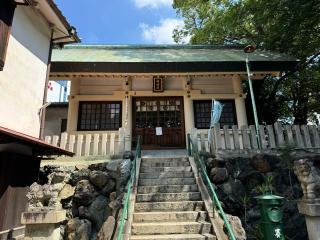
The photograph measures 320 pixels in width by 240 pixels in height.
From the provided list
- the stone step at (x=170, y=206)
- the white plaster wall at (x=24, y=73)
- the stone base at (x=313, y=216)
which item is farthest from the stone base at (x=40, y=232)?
the stone base at (x=313, y=216)

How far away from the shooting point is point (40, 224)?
15.3 ft

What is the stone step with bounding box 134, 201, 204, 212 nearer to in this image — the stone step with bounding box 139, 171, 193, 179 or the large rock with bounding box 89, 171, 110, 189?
the stone step with bounding box 139, 171, 193, 179

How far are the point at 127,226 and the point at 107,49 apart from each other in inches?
521

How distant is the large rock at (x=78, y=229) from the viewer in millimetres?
7293

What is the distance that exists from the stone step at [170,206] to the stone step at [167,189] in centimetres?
69

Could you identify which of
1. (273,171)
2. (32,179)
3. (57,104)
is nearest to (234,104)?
(273,171)

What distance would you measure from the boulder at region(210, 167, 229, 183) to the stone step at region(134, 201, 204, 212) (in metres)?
1.51

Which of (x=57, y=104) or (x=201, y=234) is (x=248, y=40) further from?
(x=201, y=234)

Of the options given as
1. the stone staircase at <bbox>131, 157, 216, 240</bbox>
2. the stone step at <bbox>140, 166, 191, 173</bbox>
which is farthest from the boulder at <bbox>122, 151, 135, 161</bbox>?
the stone step at <bbox>140, 166, 191, 173</bbox>

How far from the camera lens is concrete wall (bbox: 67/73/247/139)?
1322 cm

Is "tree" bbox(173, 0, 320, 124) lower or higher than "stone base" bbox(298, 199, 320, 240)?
higher

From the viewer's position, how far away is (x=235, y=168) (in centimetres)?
862

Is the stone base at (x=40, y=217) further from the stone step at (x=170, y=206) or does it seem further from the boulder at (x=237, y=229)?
the boulder at (x=237, y=229)

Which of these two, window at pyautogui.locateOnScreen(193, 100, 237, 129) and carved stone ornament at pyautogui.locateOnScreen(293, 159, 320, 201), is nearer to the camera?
carved stone ornament at pyautogui.locateOnScreen(293, 159, 320, 201)
